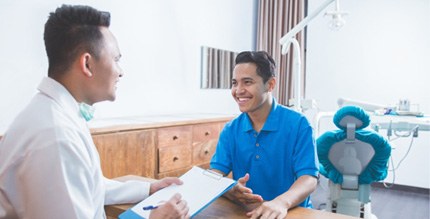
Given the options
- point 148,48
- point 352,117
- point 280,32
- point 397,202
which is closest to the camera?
point 352,117

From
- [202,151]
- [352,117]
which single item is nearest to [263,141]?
[352,117]

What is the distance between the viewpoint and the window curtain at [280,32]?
14.2ft

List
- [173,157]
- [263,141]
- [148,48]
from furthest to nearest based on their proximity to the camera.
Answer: [148,48] < [173,157] < [263,141]

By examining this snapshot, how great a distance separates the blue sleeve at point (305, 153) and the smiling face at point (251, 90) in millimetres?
183

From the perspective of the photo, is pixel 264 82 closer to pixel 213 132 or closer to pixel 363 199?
pixel 363 199

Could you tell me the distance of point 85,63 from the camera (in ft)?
2.85

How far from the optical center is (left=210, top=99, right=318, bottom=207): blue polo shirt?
58.3 inches

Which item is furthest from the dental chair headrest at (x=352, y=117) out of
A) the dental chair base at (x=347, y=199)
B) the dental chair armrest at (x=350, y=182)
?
the dental chair base at (x=347, y=199)

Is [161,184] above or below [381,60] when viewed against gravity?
below

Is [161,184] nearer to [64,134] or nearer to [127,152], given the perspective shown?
[64,134]

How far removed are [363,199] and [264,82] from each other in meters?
1.02

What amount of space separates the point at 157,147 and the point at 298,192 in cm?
128

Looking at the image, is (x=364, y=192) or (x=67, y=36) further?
(x=364, y=192)

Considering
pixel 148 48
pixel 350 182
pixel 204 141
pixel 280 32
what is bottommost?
pixel 350 182
